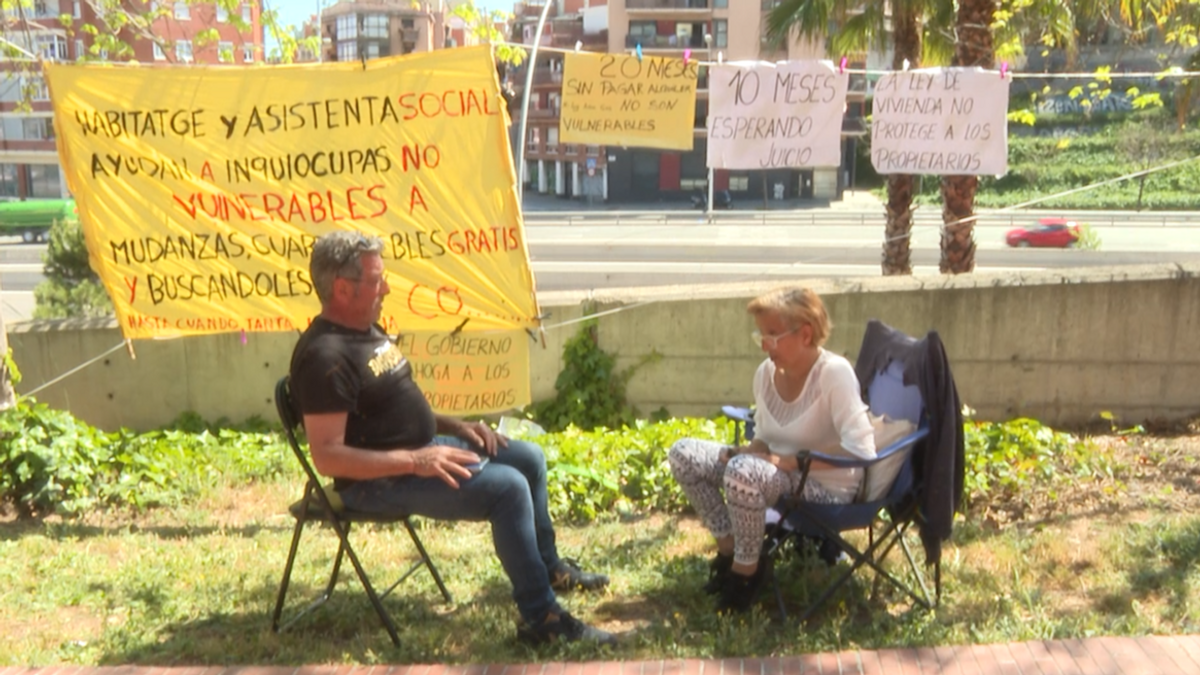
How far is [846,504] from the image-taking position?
3934 mm

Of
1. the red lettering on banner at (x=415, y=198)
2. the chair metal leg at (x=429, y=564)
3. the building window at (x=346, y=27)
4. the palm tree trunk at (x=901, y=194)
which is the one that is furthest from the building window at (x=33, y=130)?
the chair metal leg at (x=429, y=564)

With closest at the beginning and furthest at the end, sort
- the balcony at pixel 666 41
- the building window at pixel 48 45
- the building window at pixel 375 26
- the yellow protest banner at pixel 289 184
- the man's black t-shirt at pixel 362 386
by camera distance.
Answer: the man's black t-shirt at pixel 362 386 → the yellow protest banner at pixel 289 184 → the building window at pixel 48 45 → the balcony at pixel 666 41 → the building window at pixel 375 26

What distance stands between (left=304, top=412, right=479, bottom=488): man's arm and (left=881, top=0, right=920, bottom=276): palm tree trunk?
8872mm

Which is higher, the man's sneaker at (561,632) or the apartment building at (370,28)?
the apartment building at (370,28)

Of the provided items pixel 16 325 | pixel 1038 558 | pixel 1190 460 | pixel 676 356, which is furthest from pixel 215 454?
pixel 1190 460

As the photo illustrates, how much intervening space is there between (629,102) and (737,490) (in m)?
3.87

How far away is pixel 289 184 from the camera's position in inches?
223

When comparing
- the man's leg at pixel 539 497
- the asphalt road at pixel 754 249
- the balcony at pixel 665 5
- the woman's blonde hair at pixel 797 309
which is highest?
the balcony at pixel 665 5

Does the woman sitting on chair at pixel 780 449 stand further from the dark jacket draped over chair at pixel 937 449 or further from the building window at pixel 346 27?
the building window at pixel 346 27

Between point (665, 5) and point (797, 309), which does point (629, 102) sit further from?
point (665, 5)

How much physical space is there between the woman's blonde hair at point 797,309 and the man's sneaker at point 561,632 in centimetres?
120

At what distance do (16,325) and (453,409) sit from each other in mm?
3862

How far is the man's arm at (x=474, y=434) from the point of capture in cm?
416

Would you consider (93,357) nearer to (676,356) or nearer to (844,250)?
(676,356)
